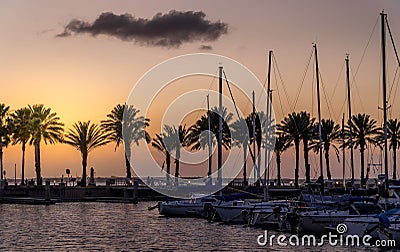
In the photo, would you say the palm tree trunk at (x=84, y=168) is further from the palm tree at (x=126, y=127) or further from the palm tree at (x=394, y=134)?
the palm tree at (x=394, y=134)

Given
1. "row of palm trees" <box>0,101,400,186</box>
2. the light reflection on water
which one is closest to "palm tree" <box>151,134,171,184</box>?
"row of palm trees" <box>0,101,400,186</box>

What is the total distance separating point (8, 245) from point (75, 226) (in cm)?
1611

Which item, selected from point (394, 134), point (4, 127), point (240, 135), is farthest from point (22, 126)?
point (394, 134)

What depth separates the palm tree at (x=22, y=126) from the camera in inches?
4811

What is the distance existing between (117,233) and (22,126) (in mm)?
68951

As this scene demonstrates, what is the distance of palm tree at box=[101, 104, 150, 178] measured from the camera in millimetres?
122750

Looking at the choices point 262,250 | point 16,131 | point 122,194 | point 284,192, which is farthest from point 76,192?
point 262,250

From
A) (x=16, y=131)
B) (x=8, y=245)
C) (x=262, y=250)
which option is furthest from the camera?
(x=16, y=131)

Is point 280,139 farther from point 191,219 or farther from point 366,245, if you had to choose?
point 366,245

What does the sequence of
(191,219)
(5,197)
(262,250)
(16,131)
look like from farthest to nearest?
(16,131) < (5,197) < (191,219) < (262,250)

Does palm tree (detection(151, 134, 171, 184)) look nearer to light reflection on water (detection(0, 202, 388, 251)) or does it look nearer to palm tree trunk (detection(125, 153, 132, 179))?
palm tree trunk (detection(125, 153, 132, 179))

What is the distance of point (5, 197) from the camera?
107 metres

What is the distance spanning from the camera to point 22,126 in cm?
12306

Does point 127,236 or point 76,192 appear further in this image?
point 76,192
